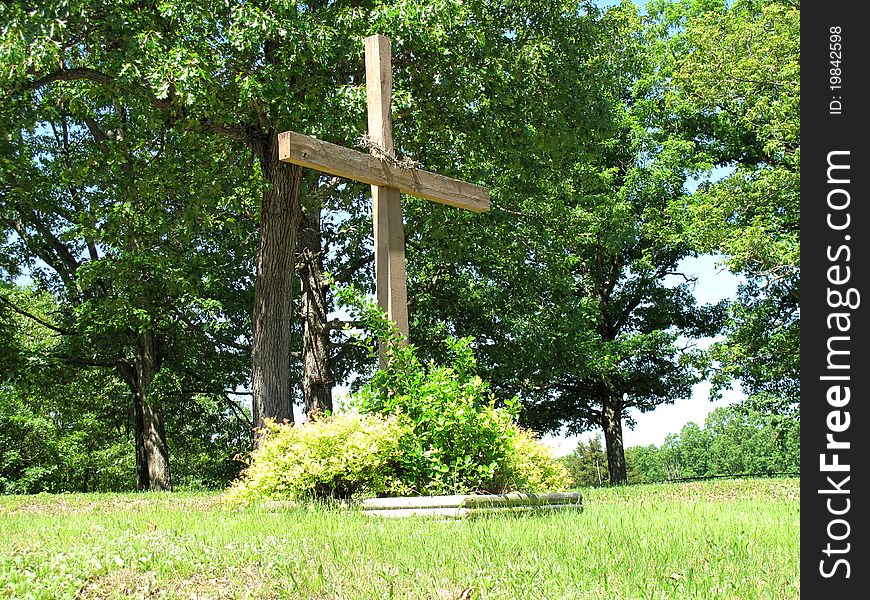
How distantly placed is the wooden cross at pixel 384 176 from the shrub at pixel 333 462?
114cm

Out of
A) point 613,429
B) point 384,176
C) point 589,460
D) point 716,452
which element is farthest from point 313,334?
point 589,460

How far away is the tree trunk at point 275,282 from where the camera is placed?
41.8 feet

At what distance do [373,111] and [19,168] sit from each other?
1106 centimetres

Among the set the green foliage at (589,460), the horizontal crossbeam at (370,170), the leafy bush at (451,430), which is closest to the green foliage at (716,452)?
the green foliage at (589,460)

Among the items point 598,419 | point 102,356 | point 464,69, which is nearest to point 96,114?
point 102,356

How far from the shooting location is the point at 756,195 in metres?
20.2

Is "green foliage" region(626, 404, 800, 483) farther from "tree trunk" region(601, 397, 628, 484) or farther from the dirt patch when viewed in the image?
the dirt patch

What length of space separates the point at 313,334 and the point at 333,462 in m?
9.88

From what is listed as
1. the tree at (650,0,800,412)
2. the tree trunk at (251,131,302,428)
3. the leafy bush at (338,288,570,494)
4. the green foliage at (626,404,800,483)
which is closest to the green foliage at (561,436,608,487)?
the green foliage at (626,404,800,483)

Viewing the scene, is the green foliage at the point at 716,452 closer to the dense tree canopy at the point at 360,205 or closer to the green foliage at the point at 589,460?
the green foliage at the point at 589,460

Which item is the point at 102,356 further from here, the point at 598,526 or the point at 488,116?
the point at 598,526

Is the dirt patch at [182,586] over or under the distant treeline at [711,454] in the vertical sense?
over

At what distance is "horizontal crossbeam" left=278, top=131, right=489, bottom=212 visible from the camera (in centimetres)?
784

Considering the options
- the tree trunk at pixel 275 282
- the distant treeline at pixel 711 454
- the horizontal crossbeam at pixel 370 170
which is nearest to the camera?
the horizontal crossbeam at pixel 370 170
